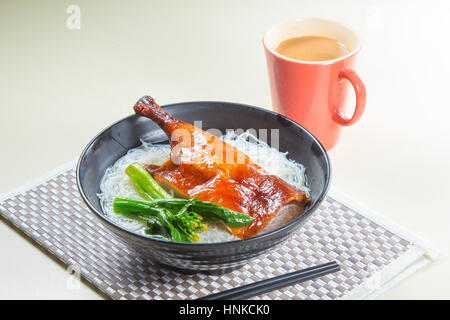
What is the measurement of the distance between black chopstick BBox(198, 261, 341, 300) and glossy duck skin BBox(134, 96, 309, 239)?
0.49 ft

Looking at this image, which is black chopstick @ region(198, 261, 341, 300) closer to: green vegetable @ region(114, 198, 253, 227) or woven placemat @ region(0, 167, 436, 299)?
woven placemat @ region(0, 167, 436, 299)

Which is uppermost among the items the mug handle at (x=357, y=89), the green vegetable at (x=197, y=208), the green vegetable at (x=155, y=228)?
the mug handle at (x=357, y=89)

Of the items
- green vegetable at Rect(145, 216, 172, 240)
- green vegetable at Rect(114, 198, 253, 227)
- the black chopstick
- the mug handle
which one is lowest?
the black chopstick

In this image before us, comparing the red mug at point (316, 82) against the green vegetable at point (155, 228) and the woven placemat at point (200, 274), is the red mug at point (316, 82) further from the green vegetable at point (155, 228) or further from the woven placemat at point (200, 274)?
the green vegetable at point (155, 228)

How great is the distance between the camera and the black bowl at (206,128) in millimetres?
1532

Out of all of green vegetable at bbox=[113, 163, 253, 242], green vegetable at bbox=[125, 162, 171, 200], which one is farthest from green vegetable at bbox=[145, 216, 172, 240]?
green vegetable at bbox=[125, 162, 171, 200]

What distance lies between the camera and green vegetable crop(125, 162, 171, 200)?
1838 millimetres

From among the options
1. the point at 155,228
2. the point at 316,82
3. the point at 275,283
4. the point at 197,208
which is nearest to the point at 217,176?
the point at 197,208

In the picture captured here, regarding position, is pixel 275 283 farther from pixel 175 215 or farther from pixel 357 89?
pixel 357 89

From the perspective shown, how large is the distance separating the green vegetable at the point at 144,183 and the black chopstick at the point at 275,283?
0.38 metres

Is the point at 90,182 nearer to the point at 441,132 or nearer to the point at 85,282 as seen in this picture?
the point at 85,282

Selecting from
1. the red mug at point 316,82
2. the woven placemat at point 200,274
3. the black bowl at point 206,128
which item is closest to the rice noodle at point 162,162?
the black bowl at point 206,128

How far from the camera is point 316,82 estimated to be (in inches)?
87.7
